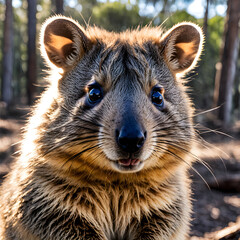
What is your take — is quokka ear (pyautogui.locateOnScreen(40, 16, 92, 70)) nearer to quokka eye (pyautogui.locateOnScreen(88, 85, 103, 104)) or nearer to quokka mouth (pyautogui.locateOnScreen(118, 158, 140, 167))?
quokka eye (pyautogui.locateOnScreen(88, 85, 103, 104))

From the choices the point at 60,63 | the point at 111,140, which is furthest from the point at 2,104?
the point at 111,140

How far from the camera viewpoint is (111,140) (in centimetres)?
270

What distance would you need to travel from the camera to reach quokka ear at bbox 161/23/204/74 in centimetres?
365

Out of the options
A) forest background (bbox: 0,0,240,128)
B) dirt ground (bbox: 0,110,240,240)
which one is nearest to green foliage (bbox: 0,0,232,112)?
forest background (bbox: 0,0,240,128)

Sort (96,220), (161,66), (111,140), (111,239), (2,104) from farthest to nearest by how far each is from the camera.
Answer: (2,104)
(161,66)
(111,239)
(96,220)
(111,140)

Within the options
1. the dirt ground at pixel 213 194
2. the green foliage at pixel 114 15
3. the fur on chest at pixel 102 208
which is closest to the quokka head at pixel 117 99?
the fur on chest at pixel 102 208

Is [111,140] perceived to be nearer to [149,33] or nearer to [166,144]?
[166,144]

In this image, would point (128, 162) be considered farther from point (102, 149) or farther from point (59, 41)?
point (59, 41)

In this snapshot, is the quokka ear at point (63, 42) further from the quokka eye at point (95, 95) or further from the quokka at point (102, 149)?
the quokka eye at point (95, 95)

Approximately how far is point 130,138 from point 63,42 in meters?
1.69

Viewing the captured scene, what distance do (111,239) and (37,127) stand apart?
4.75 feet

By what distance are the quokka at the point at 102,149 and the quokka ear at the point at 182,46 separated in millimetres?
27

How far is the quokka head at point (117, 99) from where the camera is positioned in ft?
9.12

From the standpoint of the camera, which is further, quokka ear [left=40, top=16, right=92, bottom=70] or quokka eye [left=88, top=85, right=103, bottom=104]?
quokka ear [left=40, top=16, right=92, bottom=70]
